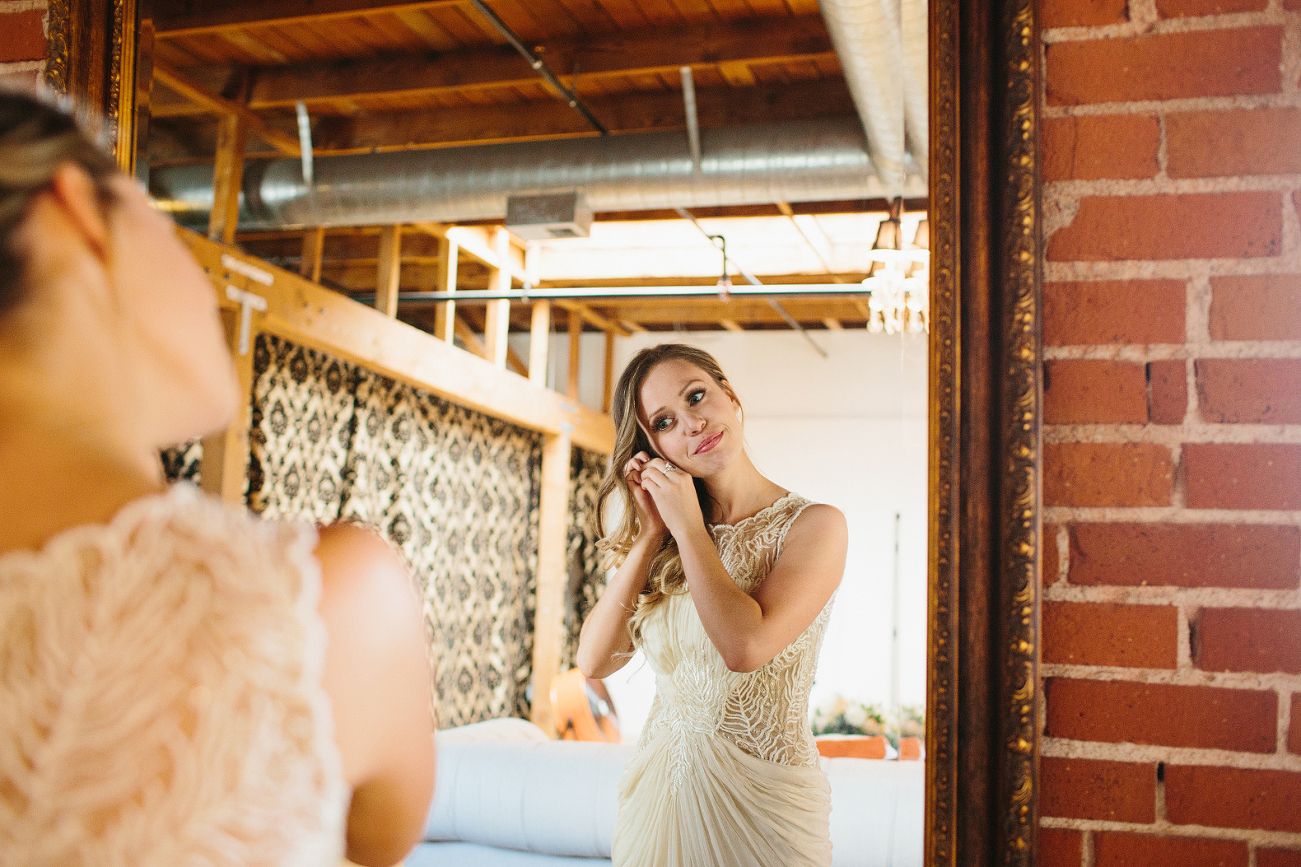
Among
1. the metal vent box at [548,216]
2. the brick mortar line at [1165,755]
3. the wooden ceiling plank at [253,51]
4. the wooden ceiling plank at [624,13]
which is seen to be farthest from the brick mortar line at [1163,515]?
the wooden ceiling plank at [253,51]

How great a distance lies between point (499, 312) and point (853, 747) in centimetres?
71

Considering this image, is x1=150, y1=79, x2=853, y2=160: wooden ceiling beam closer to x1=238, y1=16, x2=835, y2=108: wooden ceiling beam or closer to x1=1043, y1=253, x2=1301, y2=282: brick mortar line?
x1=238, y1=16, x2=835, y2=108: wooden ceiling beam

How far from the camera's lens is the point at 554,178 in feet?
4.80

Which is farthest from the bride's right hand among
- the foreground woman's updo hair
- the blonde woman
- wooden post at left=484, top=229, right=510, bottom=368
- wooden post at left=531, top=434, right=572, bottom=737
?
the foreground woman's updo hair

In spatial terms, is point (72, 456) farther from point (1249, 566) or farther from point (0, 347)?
point (1249, 566)

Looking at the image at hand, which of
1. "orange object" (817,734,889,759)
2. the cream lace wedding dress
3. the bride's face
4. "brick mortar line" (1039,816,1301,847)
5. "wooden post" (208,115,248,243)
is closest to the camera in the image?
the cream lace wedding dress

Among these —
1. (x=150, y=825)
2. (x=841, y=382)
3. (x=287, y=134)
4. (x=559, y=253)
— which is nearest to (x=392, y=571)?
(x=150, y=825)

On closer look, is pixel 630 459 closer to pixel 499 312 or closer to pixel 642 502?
pixel 642 502

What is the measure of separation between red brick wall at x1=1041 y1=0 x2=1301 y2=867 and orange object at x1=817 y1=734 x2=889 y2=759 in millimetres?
178

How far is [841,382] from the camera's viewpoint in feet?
3.92

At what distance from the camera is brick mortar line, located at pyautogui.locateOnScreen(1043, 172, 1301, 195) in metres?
1.05

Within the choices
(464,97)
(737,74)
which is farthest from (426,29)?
(737,74)

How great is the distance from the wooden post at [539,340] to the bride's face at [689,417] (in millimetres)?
163

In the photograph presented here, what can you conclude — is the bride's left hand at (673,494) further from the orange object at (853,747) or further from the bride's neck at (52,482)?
the bride's neck at (52,482)
